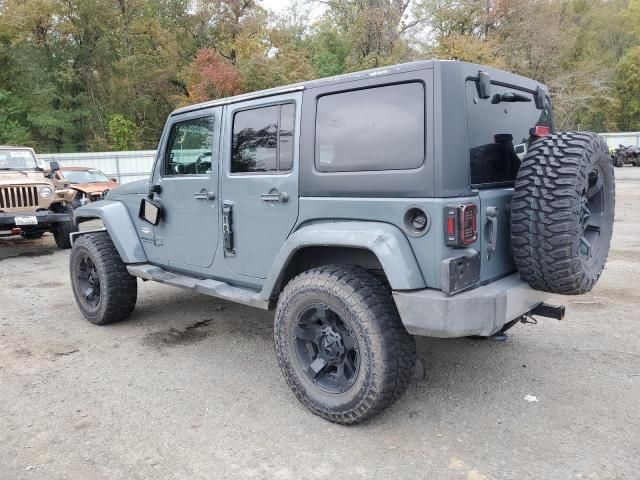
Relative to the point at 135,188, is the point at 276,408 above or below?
below

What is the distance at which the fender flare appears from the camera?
Result: 2.79 meters

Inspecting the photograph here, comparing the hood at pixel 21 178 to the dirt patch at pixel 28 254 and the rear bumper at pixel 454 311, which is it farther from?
the rear bumper at pixel 454 311

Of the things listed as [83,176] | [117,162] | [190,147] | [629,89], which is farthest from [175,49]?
[629,89]

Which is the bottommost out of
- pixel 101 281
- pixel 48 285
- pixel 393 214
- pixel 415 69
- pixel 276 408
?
pixel 276 408

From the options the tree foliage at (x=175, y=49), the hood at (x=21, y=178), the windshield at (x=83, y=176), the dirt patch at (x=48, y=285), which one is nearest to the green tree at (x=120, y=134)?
the tree foliage at (x=175, y=49)

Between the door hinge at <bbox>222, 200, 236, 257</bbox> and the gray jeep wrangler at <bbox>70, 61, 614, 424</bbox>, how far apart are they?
11mm

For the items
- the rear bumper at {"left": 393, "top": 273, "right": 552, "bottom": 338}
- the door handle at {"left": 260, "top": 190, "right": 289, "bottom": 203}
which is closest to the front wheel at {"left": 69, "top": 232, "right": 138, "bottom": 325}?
the door handle at {"left": 260, "top": 190, "right": 289, "bottom": 203}

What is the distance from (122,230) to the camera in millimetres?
4809

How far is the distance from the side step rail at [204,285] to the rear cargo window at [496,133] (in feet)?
5.46

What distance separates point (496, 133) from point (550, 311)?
1.23 m

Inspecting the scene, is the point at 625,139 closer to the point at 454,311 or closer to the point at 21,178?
the point at 21,178

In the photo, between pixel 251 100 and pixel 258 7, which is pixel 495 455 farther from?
Answer: pixel 258 7

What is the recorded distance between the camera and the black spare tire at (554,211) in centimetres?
283

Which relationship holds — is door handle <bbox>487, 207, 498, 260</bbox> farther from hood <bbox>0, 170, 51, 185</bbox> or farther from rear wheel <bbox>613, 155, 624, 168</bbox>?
rear wheel <bbox>613, 155, 624, 168</bbox>
